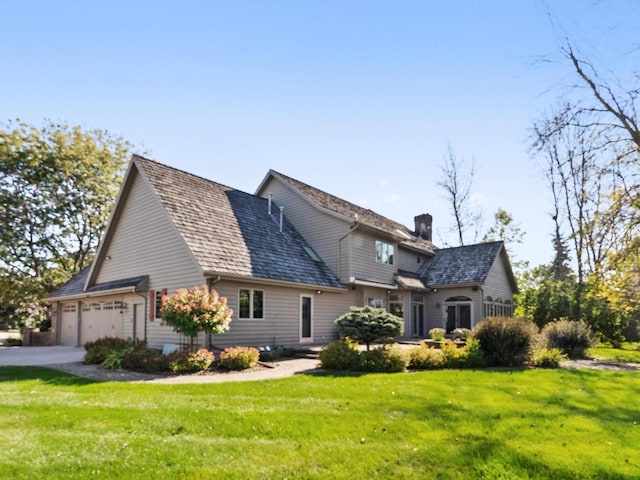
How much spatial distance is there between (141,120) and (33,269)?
21516mm

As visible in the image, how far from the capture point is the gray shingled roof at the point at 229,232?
1603cm

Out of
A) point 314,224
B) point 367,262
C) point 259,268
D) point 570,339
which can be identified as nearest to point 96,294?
point 259,268

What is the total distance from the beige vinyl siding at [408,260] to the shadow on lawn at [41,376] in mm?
18672

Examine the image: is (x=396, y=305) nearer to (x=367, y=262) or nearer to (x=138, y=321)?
(x=367, y=262)

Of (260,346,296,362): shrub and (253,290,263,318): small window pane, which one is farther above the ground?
(253,290,263,318): small window pane

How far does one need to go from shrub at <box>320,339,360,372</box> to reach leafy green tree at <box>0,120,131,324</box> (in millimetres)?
25642

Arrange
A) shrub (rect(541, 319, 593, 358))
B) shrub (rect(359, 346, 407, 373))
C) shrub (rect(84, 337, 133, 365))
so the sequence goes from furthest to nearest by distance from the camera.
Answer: shrub (rect(541, 319, 593, 358)) → shrub (rect(84, 337, 133, 365)) → shrub (rect(359, 346, 407, 373))

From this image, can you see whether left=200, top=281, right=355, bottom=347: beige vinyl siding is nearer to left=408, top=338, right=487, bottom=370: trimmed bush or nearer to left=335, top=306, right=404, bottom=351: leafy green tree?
left=335, top=306, right=404, bottom=351: leafy green tree

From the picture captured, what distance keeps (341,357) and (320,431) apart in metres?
6.40

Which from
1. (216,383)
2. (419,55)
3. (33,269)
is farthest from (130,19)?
(33,269)

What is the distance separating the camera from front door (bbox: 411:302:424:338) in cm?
2586

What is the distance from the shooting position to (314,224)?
22.4 metres

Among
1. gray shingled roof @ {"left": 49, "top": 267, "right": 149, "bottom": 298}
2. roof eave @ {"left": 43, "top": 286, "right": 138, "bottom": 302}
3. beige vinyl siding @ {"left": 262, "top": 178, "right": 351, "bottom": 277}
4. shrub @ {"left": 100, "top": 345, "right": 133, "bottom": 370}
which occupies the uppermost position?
beige vinyl siding @ {"left": 262, "top": 178, "right": 351, "bottom": 277}

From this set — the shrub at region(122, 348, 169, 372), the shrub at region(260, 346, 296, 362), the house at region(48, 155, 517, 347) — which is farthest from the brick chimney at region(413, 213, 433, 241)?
the shrub at region(122, 348, 169, 372)
